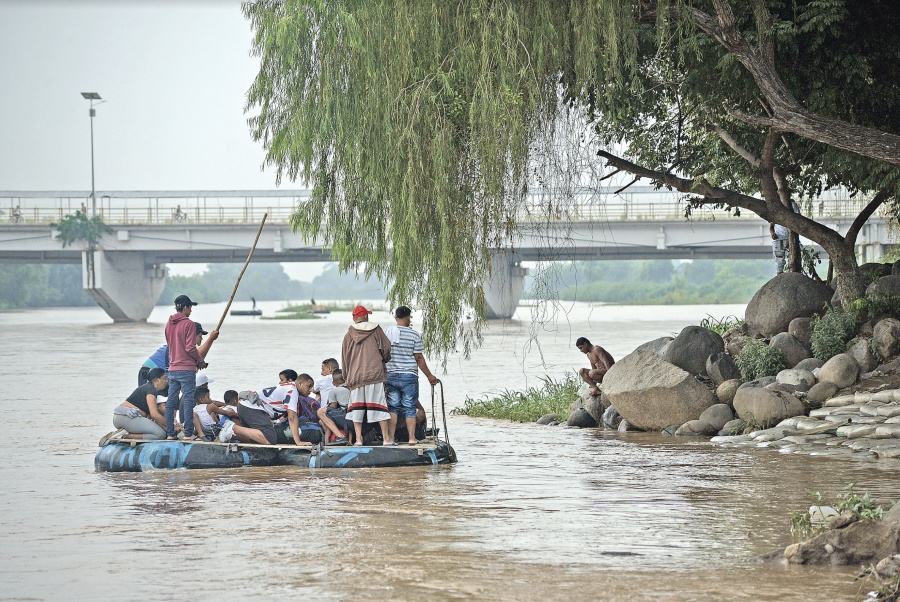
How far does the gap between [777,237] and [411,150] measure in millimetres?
12638

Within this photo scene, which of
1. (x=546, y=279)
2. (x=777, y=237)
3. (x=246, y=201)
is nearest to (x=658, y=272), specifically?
(x=246, y=201)

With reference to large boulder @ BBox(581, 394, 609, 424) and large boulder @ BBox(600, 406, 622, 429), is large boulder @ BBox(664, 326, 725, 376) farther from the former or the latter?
large boulder @ BBox(581, 394, 609, 424)

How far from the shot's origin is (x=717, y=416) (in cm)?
1736

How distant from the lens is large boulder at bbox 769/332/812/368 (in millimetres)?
18234

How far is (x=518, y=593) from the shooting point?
319 inches

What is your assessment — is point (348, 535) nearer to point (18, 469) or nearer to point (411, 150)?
point (411, 150)

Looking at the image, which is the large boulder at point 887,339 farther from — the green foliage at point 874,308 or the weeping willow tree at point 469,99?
the weeping willow tree at point 469,99

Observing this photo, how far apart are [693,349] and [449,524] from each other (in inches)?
364

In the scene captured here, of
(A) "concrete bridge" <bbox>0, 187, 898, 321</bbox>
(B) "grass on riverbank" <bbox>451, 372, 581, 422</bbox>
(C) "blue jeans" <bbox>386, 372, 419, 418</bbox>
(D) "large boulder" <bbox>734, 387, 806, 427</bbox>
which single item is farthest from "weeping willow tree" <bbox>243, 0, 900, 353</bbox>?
(A) "concrete bridge" <bbox>0, 187, 898, 321</bbox>

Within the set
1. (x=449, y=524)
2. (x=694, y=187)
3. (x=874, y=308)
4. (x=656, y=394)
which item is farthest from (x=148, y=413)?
(x=874, y=308)

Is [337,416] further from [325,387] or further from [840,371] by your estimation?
[840,371]

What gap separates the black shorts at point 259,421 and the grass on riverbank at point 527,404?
7.38 metres

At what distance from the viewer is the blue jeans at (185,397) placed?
13953 mm

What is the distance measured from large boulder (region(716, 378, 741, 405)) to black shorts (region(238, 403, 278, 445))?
7292 mm
